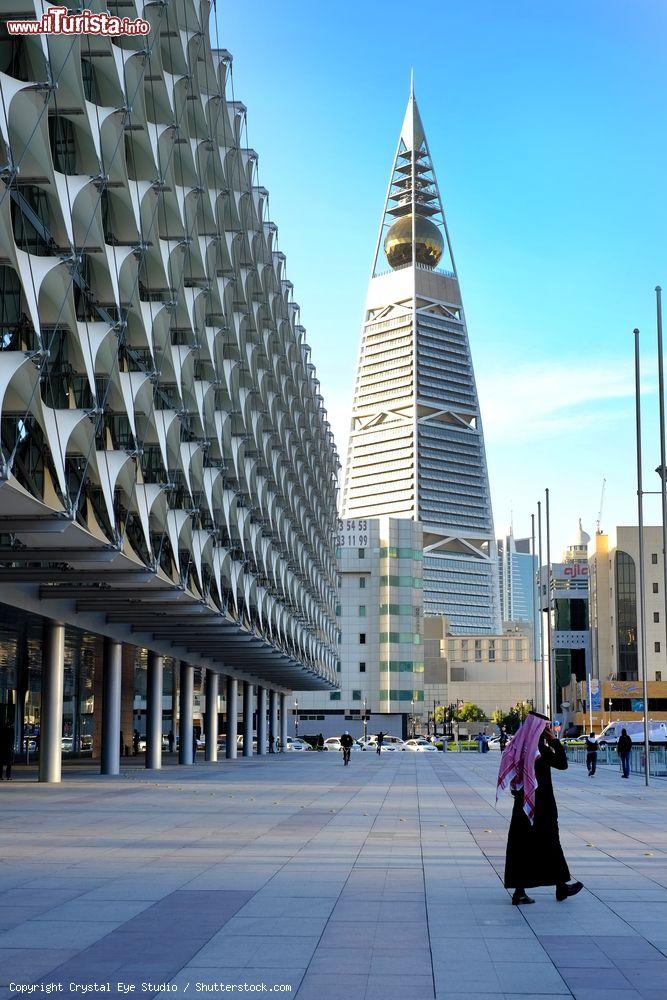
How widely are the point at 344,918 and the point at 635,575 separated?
135641 mm

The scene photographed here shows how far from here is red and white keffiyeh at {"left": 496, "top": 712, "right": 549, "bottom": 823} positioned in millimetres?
11754

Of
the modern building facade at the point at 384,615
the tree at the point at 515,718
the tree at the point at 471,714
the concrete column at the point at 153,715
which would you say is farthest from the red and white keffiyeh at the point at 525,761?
the tree at the point at 471,714

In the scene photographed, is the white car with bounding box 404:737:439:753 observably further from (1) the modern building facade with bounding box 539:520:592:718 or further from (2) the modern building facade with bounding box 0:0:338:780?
(1) the modern building facade with bounding box 539:520:592:718

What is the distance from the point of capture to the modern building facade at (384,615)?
14738cm

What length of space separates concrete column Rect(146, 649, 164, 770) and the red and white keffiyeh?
121ft

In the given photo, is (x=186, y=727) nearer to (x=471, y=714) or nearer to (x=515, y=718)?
(x=515, y=718)

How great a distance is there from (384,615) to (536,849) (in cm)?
13691

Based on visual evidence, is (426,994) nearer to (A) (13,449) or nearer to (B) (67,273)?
(A) (13,449)

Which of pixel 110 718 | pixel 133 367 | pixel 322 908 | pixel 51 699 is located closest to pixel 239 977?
pixel 322 908

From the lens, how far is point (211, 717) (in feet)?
200

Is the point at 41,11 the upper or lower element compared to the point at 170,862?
upper

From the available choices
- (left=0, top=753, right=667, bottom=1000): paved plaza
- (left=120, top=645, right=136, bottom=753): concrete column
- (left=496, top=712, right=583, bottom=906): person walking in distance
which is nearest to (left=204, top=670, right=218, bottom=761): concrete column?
(left=120, top=645, right=136, bottom=753): concrete column

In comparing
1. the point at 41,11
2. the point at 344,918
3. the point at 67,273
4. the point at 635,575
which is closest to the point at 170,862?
the point at 344,918

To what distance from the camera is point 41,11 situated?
2228 cm
